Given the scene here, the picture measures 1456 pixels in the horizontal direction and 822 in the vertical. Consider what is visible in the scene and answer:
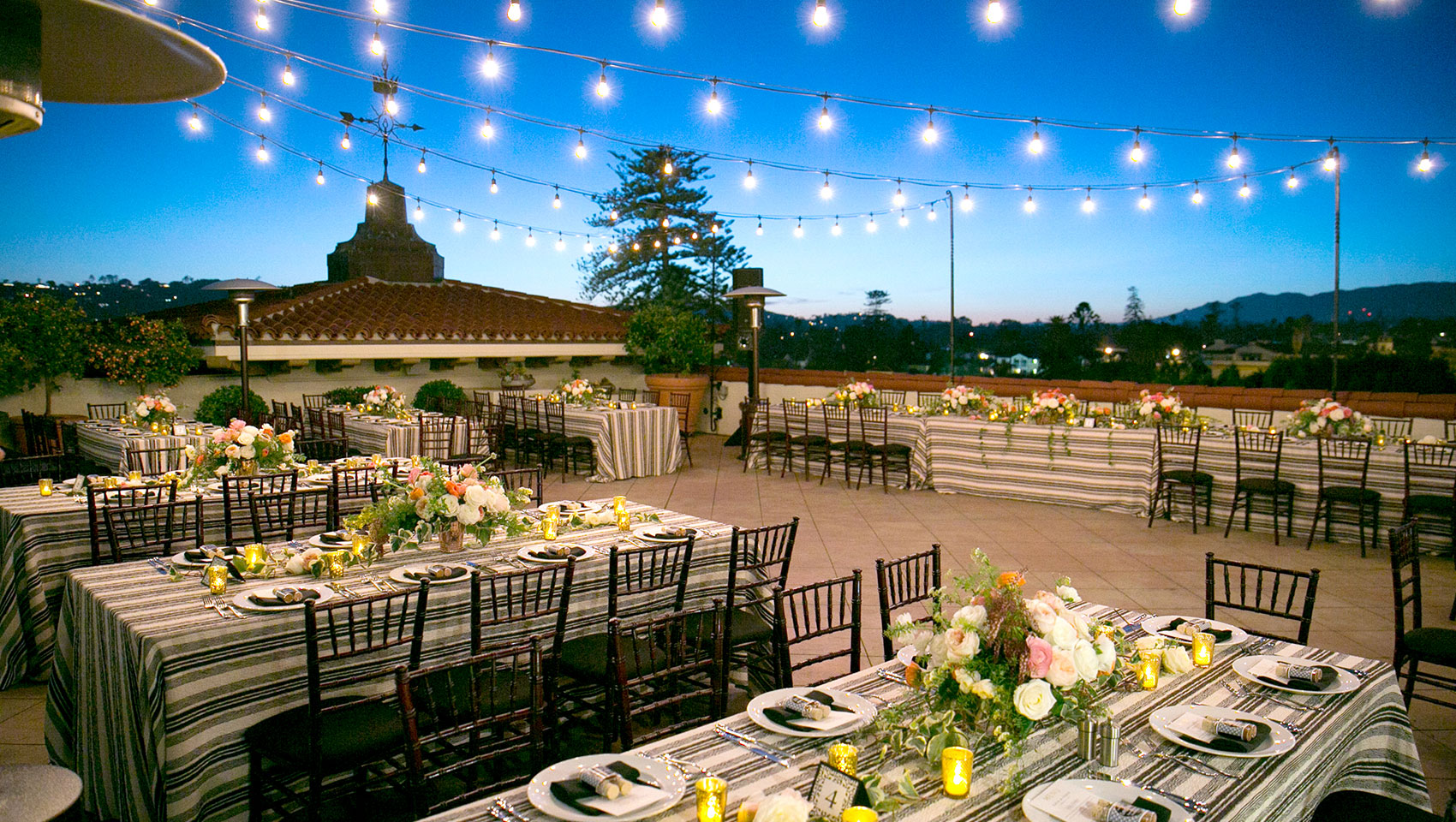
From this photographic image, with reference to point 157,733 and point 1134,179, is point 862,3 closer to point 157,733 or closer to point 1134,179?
point 1134,179

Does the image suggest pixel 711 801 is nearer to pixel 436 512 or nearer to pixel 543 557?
pixel 543 557

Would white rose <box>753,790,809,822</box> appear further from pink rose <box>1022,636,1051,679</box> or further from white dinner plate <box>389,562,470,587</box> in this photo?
white dinner plate <box>389,562,470,587</box>

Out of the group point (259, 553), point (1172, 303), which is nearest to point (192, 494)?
point (259, 553)

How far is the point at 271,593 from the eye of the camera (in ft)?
9.75

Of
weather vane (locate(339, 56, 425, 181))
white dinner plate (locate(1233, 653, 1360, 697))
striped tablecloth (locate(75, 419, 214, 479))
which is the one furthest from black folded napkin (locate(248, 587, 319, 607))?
weather vane (locate(339, 56, 425, 181))

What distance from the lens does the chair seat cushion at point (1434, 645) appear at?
3240 mm

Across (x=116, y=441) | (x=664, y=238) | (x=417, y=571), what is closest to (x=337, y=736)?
(x=417, y=571)

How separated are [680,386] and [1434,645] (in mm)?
11025

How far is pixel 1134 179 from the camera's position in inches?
420

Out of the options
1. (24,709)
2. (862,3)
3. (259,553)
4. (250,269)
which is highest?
(862,3)

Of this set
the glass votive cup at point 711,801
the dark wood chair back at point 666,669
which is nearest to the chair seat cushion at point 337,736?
the dark wood chair back at point 666,669

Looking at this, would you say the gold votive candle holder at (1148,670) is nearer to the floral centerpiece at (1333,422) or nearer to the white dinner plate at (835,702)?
the white dinner plate at (835,702)

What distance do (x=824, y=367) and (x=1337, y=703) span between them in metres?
12.3

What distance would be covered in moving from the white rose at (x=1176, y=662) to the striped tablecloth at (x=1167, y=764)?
0.03 m
